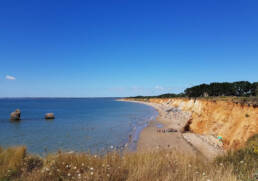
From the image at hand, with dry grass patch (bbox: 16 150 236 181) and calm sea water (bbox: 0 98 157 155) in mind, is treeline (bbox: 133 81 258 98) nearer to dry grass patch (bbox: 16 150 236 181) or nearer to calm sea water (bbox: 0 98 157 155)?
calm sea water (bbox: 0 98 157 155)

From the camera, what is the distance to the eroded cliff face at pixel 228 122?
41.9 feet

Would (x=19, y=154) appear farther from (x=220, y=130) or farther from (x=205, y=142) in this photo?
(x=220, y=130)

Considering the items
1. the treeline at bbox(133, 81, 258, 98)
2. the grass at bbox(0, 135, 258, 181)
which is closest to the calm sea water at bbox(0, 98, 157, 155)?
the grass at bbox(0, 135, 258, 181)

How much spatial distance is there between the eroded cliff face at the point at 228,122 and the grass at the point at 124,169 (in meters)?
7.03

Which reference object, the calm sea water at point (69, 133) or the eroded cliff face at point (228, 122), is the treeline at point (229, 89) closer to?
the eroded cliff face at point (228, 122)

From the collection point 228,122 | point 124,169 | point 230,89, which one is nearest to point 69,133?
point 124,169

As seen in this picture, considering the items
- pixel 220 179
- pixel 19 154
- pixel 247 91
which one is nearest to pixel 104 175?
pixel 220 179

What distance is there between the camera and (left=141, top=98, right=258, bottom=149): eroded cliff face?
12773 millimetres

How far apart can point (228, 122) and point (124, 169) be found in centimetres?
1657

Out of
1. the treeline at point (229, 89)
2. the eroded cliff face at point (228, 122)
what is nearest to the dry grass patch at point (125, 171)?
the eroded cliff face at point (228, 122)

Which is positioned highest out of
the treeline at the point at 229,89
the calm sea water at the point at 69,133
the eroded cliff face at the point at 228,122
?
the treeline at the point at 229,89

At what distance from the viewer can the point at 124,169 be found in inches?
159

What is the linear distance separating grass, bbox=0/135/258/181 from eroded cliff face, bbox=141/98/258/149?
7.03m

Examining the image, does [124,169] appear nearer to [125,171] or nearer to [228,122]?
[125,171]
